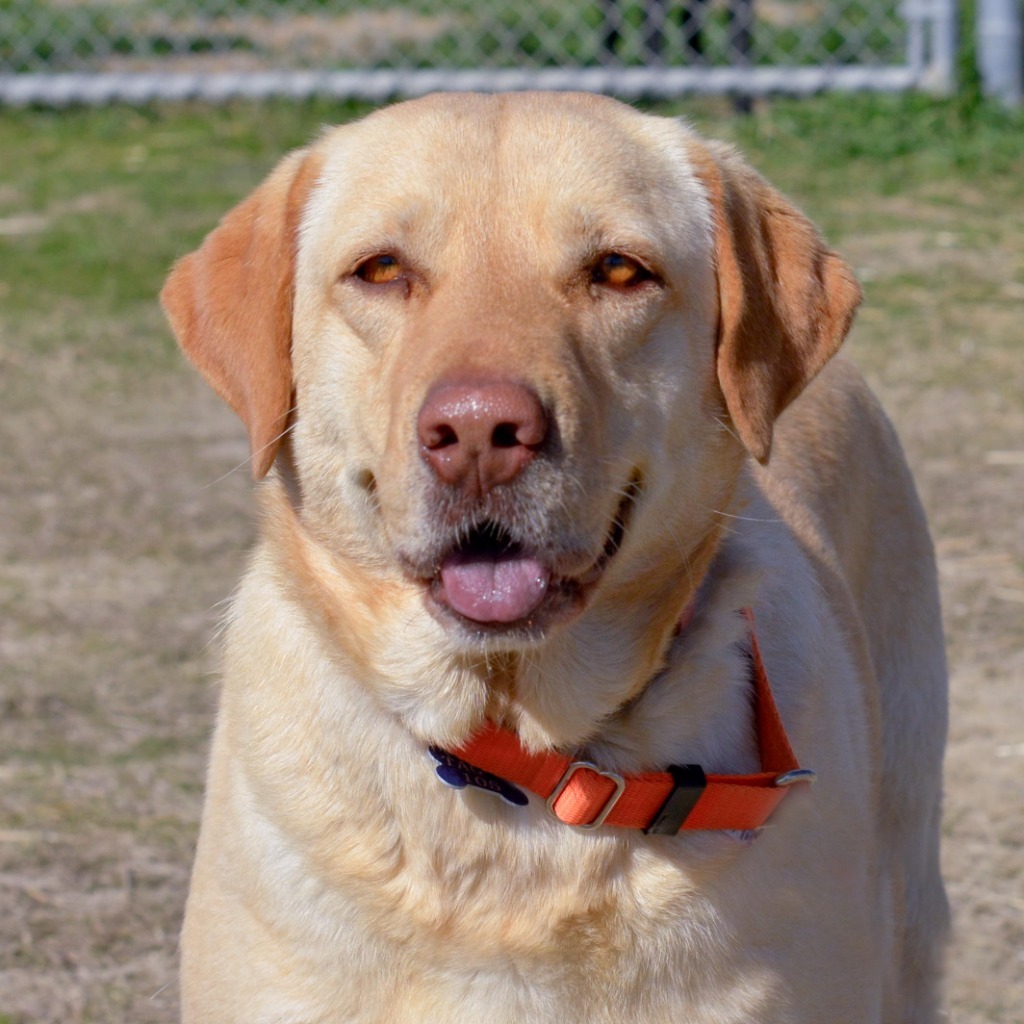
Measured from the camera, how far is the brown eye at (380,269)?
249 cm

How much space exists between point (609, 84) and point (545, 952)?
732 cm

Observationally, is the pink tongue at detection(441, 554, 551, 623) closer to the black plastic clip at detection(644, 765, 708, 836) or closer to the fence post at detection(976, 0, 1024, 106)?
the black plastic clip at detection(644, 765, 708, 836)

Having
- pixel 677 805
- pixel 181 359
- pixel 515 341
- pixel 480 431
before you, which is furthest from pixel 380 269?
pixel 181 359

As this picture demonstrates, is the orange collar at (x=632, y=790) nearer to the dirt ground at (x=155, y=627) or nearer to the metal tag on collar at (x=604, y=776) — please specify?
the metal tag on collar at (x=604, y=776)

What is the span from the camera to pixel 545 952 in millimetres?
2322

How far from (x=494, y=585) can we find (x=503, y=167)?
0.63m

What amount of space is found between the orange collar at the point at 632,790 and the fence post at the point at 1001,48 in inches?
275

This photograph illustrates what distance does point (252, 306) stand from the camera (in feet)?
8.57

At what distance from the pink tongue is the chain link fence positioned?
6982mm

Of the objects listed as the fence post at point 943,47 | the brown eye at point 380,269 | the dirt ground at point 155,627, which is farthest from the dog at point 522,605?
the fence post at point 943,47

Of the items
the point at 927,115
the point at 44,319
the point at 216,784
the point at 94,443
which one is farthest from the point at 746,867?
the point at 927,115

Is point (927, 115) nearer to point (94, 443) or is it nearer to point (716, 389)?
point (94, 443)

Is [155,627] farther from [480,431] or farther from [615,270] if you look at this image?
[480,431]

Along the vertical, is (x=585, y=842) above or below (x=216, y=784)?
above
